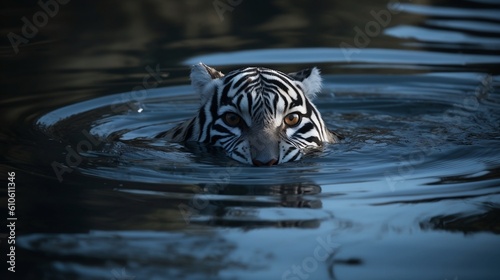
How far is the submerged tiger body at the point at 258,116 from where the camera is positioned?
715 centimetres

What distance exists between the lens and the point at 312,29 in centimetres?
1373

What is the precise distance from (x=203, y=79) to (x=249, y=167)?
1.40m

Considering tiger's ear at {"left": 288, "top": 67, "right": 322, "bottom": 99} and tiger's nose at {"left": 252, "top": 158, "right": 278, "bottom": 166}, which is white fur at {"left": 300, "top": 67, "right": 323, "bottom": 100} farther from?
tiger's nose at {"left": 252, "top": 158, "right": 278, "bottom": 166}

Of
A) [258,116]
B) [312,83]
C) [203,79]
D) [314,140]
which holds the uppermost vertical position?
[312,83]

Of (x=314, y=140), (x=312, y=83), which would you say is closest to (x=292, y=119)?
(x=314, y=140)

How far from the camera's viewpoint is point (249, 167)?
7.02 m

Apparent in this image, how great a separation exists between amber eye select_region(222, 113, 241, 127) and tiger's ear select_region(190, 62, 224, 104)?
19.8 inches

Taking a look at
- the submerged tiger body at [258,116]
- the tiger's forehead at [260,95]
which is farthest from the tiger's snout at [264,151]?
the tiger's forehead at [260,95]

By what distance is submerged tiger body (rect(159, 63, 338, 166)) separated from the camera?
7.15 metres

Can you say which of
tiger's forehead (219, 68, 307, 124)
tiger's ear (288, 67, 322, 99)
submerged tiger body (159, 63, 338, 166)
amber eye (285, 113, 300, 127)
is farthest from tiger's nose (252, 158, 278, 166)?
tiger's ear (288, 67, 322, 99)

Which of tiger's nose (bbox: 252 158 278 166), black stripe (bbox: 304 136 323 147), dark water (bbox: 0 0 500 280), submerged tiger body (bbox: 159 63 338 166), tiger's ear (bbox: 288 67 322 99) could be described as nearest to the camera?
dark water (bbox: 0 0 500 280)

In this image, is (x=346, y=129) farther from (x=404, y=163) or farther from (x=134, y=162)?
(x=134, y=162)

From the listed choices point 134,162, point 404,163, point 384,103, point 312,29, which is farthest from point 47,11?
point 404,163

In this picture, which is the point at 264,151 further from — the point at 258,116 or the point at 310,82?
the point at 310,82
